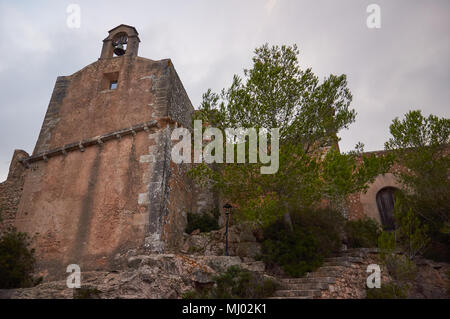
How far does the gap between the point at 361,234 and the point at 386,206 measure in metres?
4.23

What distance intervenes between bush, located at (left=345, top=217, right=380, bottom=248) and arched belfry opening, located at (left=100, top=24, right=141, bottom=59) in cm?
1134

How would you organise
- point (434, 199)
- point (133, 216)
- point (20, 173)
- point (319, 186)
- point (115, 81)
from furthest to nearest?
1. point (115, 81)
2. point (20, 173)
3. point (434, 199)
4. point (133, 216)
5. point (319, 186)

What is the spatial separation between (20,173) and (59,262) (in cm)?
452

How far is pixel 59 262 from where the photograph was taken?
29.7ft

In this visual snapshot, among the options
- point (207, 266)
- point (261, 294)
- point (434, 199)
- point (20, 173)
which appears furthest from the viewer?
point (20, 173)

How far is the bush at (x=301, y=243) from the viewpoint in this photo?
322 inches

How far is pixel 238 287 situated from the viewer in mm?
6758

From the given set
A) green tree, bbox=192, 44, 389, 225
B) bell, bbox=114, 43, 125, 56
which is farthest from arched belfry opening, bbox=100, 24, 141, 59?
green tree, bbox=192, 44, 389, 225

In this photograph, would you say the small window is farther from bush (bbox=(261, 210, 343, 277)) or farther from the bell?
bush (bbox=(261, 210, 343, 277))

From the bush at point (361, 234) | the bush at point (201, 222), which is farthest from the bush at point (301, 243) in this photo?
the bush at point (201, 222)

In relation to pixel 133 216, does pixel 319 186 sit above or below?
above

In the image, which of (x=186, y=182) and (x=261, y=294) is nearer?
(x=261, y=294)

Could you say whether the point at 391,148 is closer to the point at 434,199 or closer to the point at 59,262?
the point at 434,199
